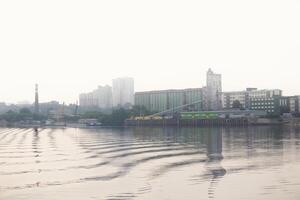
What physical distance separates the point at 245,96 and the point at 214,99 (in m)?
12.3

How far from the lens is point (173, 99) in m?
138

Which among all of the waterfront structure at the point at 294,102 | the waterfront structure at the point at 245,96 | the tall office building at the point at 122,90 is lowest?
the waterfront structure at the point at 294,102

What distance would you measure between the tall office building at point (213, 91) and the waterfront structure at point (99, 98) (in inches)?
1896

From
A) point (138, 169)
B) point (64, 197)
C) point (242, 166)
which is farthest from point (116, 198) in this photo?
point (242, 166)

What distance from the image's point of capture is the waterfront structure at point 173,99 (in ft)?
442

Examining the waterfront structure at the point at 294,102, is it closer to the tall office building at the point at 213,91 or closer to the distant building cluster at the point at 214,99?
the distant building cluster at the point at 214,99

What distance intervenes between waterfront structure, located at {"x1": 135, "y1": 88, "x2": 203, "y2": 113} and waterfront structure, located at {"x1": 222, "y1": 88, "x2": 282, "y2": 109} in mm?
7159

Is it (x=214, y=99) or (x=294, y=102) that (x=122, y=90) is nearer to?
(x=214, y=99)

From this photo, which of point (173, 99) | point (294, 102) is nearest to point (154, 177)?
point (294, 102)

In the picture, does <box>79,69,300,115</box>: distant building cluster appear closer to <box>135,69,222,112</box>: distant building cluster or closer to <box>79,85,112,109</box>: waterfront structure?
<box>135,69,222,112</box>: distant building cluster

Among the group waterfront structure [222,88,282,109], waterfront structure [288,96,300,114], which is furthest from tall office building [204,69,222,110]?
waterfront structure [288,96,300,114]

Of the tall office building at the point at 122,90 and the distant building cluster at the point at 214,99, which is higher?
the tall office building at the point at 122,90

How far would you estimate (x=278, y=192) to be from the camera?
1236 centimetres

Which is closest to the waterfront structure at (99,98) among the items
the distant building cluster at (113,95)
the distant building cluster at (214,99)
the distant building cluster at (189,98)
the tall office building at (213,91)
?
the distant building cluster at (113,95)
